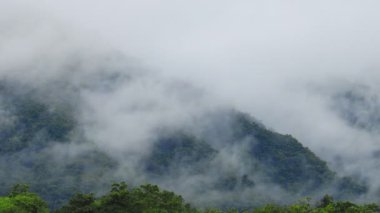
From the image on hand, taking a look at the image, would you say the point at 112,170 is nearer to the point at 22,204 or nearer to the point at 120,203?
the point at 120,203

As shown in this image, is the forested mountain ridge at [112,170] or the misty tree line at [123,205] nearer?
the misty tree line at [123,205]

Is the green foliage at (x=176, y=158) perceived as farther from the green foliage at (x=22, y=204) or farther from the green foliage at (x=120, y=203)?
the green foliage at (x=22, y=204)

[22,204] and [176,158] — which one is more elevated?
[176,158]

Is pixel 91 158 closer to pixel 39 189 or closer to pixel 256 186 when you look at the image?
pixel 39 189

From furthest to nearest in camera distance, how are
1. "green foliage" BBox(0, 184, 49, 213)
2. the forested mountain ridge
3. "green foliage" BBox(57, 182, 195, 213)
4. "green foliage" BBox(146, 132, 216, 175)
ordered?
"green foliage" BBox(146, 132, 216, 175) → the forested mountain ridge → "green foliage" BBox(57, 182, 195, 213) → "green foliage" BBox(0, 184, 49, 213)

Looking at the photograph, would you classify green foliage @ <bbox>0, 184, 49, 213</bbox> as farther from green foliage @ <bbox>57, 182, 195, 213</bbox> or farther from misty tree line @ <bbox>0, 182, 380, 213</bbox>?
green foliage @ <bbox>57, 182, 195, 213</bbox>

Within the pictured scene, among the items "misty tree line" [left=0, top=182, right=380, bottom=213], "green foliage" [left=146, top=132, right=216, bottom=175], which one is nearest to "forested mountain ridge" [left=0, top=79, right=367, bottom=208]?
"green foliage" [left=146, top=132, right=216, bottom=175]

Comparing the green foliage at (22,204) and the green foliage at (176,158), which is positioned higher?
the green foliage at (176,158)

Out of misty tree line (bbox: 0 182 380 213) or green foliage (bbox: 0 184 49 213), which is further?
misty tree line (bbox: 0 182 380 213)

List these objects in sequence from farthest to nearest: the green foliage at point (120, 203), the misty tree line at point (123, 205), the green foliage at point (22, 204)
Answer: the green foliage at point (120, 203) → the misty tree line at point (123, 205) → the green foliage at point (22, 204)

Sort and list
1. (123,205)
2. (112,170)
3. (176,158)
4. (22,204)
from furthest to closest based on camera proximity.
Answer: (176,158) < (112,170) < (123,205) < (22,204)

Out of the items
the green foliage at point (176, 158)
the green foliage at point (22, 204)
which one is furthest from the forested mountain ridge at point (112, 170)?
the green foliage at point (22, 204)

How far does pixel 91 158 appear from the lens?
17812 cm

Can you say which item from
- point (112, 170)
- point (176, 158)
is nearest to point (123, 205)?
point (112, 170)
